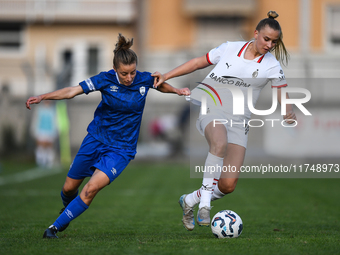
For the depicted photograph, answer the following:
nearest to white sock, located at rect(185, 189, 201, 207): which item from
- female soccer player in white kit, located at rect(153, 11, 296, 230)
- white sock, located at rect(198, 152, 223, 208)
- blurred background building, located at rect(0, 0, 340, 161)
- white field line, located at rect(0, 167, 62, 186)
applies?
female soccer player in white kit, located at rect(153, 11, 296, 230)

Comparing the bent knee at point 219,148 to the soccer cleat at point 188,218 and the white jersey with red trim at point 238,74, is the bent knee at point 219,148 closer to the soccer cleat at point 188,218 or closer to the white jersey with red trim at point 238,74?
the white jersey with red trim at point 238,74

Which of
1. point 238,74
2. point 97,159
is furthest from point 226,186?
point 97,159

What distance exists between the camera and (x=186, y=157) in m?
17.9

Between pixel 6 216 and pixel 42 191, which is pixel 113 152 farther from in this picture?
pixel 42 191

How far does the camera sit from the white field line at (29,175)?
39.9 feet

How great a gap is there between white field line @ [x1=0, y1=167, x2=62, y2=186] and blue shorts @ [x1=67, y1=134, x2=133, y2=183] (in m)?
6.76

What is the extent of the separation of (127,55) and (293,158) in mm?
11526

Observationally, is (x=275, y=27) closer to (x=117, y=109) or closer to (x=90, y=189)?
(x=117, y=109)

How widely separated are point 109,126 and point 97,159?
1.23 feet

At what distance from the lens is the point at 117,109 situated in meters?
5.12

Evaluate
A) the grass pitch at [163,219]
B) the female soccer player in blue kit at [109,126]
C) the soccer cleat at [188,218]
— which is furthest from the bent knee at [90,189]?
the soccer cleat at [188,218]

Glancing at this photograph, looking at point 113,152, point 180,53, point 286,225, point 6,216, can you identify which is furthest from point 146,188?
point 180,53

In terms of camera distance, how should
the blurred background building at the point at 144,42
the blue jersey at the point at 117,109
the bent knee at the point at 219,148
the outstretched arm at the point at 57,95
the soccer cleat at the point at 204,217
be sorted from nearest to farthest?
the outstretched arm at the point at 57,95 → the soccer cleat at the point at 204,217 → the blue jersey at the point at 117,109 → the bent knee at the point at 219,148 → the blurred background building at the point at 144,42

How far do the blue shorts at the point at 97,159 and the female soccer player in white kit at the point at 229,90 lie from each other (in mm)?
858
